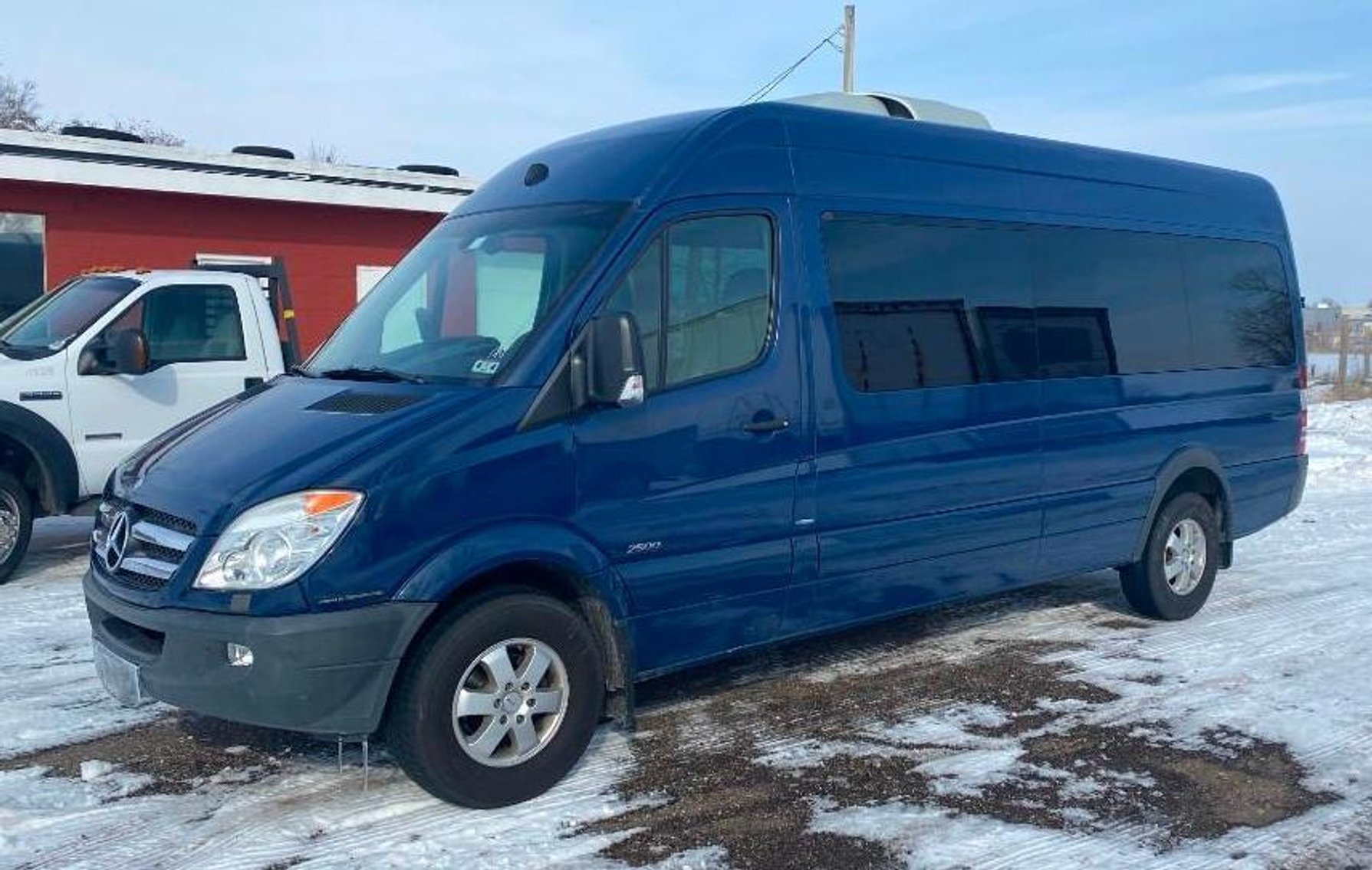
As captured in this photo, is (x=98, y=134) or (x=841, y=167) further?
(x=98, y=134)

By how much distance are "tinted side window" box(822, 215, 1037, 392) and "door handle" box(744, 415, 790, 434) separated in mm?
489

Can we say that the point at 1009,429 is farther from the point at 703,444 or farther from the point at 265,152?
the point at 265,152

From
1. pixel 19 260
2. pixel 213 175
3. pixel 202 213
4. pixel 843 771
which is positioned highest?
pixel 213 175

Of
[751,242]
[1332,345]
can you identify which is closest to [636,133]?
[751,242]

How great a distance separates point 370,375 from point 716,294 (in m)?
1.42

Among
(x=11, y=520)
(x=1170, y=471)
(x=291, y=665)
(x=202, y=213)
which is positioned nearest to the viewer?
(x=291, y=665)

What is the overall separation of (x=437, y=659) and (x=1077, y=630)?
4388 millimetres

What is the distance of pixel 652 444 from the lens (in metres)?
5.04

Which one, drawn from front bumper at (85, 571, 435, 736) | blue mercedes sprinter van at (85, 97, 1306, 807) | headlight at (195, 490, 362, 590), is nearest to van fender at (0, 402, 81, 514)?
blue mercedes sprinter van at (85, 97, 1306, 807)

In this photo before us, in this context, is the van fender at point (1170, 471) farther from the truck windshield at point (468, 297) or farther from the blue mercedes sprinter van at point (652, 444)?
the truck windshield at point (468, 297)

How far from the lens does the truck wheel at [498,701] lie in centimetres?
454

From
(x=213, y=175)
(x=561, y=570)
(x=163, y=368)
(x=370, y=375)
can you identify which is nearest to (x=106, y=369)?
(x=163, y=368)

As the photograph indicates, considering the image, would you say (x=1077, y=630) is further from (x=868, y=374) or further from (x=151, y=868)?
(x=151, y=868)

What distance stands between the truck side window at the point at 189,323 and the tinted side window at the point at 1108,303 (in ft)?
18.9
